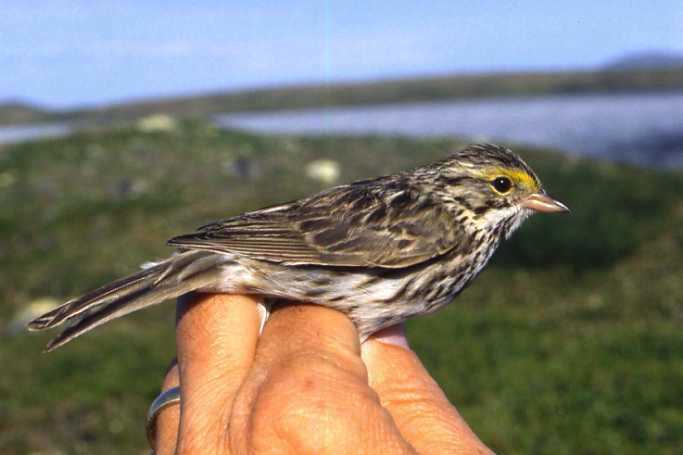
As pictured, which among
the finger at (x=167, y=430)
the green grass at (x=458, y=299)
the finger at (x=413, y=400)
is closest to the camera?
the finger at (x=413, y=400)

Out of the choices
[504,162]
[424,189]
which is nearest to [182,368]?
[424,189]

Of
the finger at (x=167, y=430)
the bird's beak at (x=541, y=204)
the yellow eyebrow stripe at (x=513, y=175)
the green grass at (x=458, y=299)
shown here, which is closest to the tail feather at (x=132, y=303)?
the finger at (x=167, y=430)

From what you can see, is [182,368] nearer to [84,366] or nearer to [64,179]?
[84,366]

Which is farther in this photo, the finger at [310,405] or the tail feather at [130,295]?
the tail feather at [130,295]

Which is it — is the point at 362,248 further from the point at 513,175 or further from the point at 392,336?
the point at 513,175

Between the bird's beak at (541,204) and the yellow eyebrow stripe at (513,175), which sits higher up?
the yellow eyebrow stripe at (513,175)

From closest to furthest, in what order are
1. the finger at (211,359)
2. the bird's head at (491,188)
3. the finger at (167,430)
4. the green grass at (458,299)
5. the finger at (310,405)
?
1. the finger at (310,405)
2. the finger at (211,359)
3. the finger at (167,430)
4. the bird's head at (491,188)
5. the green grass at (458,299)

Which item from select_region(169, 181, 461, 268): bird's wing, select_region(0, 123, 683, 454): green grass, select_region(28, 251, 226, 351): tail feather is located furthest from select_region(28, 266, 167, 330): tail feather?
select_region(0, 123, 683, 454): green grass

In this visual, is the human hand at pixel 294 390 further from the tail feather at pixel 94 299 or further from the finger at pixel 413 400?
the tail feather at pixel 94 299

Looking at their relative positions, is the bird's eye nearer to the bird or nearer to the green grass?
the bird

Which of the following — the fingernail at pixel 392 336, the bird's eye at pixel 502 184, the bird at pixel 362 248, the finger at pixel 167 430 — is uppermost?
the bird's eye at pixel 502 184
